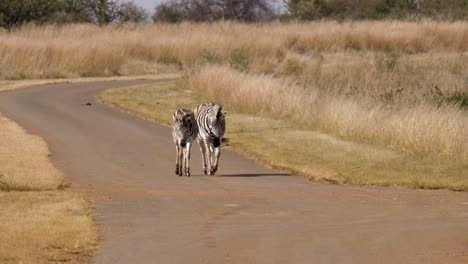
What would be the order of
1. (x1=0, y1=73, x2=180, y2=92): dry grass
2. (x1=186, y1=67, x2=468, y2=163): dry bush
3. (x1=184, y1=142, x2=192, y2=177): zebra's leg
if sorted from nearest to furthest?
(x1=184, y1=142, x2=192, y2=177): zebra's leg < (x1=186, y1=67, x2=468, y2=163): dry bush < (x1=0, y1=73, x2=180, y2=92): dry grass

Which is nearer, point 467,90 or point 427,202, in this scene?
point 427,202

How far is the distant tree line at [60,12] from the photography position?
227ft

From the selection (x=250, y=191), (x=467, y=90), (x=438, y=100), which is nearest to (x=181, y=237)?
(x=250, y=191)

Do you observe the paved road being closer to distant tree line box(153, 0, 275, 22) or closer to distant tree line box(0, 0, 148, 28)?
distant tree line box(0, 0, 148, 28)

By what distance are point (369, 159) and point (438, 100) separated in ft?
25.6

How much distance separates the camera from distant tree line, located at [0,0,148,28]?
69062mm

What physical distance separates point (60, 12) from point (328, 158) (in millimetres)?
57760

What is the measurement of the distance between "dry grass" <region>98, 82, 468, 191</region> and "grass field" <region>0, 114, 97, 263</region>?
450 centimetres

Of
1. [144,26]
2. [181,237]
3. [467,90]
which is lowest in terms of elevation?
[144,26]

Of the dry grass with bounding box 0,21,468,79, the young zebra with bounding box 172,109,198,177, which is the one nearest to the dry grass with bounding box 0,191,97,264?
the young zebra with bounding box 172,109,198,177

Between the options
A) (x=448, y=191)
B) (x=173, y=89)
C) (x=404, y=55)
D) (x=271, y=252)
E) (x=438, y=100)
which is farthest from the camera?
(x=404, y=55)

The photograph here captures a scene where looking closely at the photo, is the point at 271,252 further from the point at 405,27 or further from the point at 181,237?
the point at 405,27

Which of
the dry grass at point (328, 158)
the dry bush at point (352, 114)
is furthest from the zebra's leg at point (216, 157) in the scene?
the dry bush at point (352, 114)

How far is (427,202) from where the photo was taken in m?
17.0
